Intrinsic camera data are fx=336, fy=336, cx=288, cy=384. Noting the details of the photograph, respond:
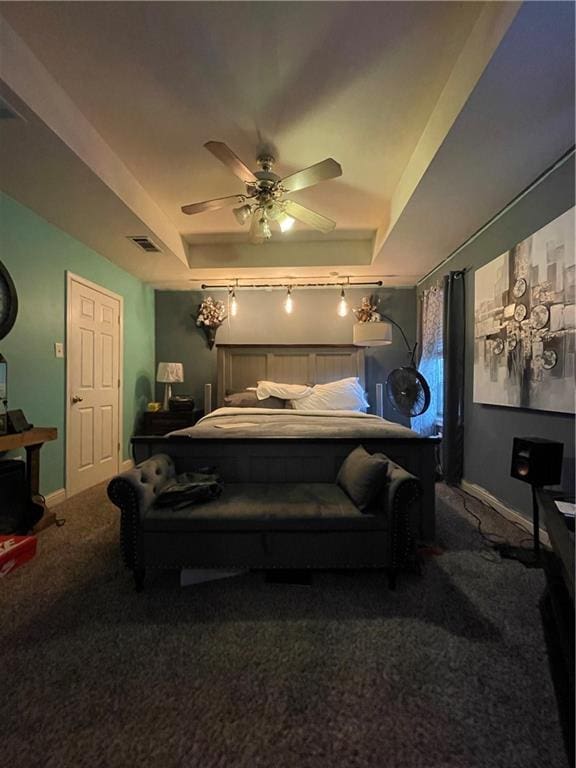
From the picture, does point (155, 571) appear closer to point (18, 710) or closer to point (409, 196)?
point (18, 710)

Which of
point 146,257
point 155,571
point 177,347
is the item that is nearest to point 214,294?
point 177,347

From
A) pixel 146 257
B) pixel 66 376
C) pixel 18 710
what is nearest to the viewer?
pixel 18 710

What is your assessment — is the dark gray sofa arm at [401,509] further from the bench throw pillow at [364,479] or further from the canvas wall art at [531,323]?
the canvas wall art at [531,323]

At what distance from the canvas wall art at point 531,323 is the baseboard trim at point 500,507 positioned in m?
0.83

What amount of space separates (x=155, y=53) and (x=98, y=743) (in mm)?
2903

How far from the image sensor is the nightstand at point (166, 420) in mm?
4480

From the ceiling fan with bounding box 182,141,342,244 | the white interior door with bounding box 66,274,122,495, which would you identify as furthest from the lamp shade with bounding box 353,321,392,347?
the white interior door with bounding box 66,274,122,495

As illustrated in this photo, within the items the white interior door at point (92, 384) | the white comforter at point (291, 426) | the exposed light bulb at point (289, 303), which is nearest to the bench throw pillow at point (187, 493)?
the white comforter at point (291, 426)

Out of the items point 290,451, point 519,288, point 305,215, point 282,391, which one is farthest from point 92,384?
point 519,288

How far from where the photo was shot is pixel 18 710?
3.77ft

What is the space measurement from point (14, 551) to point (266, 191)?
9.41 ft

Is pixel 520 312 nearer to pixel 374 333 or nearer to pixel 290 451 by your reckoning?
pixel 374 333

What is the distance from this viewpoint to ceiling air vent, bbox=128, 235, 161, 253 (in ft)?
10.8

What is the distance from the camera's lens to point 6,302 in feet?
8.33
